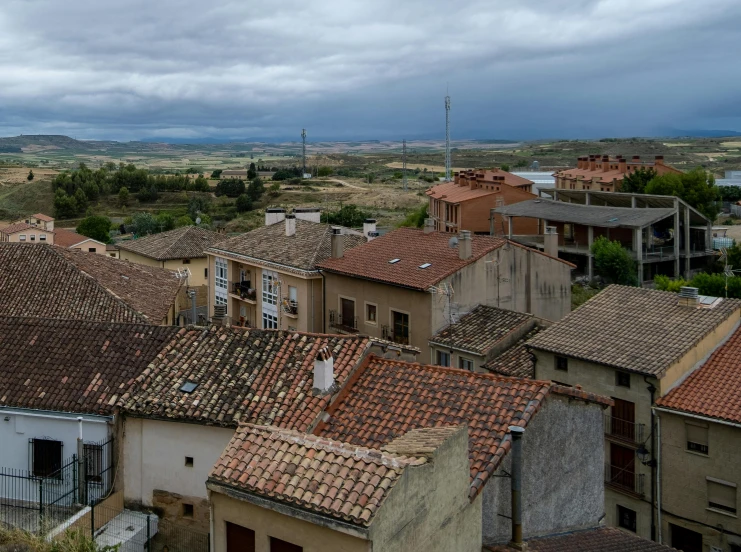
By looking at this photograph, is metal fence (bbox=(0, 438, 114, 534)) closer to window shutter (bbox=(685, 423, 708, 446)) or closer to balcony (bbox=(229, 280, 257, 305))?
window shutter (bbox=(685, 423, 708, 446))

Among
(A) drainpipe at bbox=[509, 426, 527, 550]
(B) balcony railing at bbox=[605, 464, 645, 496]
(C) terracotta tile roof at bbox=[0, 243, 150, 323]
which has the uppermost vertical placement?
(C) terracotta tile roof at bbox=[0, 243, 150, 323]

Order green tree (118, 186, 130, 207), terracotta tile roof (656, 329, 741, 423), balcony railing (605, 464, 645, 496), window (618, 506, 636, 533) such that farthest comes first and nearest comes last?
green tree (118, 186, 130, 207), window (618, 506, 636, 533), balcony railing (605, 464, 645, 496), terracotta tile roof (656, 329, 741, 423)

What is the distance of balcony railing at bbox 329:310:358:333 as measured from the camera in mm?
36750

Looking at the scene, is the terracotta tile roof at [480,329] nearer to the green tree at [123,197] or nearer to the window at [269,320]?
the window at [269,320]

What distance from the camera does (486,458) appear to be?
13.8m

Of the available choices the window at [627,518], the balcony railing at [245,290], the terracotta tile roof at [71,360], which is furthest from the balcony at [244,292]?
the window at [627,518]

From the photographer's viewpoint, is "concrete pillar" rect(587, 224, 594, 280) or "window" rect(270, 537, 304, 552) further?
"concrete pillar" rect(587, 224, 594, 280)

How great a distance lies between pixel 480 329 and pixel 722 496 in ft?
34.5

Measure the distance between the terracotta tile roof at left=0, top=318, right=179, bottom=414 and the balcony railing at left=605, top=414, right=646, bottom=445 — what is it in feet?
45.3

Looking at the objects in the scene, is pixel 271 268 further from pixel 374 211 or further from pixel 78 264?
pixel 374 211

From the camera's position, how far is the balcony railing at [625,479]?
2598 centimetres

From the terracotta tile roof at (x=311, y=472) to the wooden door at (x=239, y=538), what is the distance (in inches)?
27.3

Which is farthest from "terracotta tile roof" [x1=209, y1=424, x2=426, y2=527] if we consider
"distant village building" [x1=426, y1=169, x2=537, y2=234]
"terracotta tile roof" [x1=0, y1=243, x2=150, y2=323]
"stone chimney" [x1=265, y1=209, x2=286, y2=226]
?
"distant village building" [x1=426, y1=169, x2=537, y2=234]

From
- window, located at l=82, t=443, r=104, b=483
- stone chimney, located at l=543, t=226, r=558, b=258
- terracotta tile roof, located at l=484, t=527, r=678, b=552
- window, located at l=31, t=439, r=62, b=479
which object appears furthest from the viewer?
stone chimney, located at l=543, t=226, r=558, b=258
